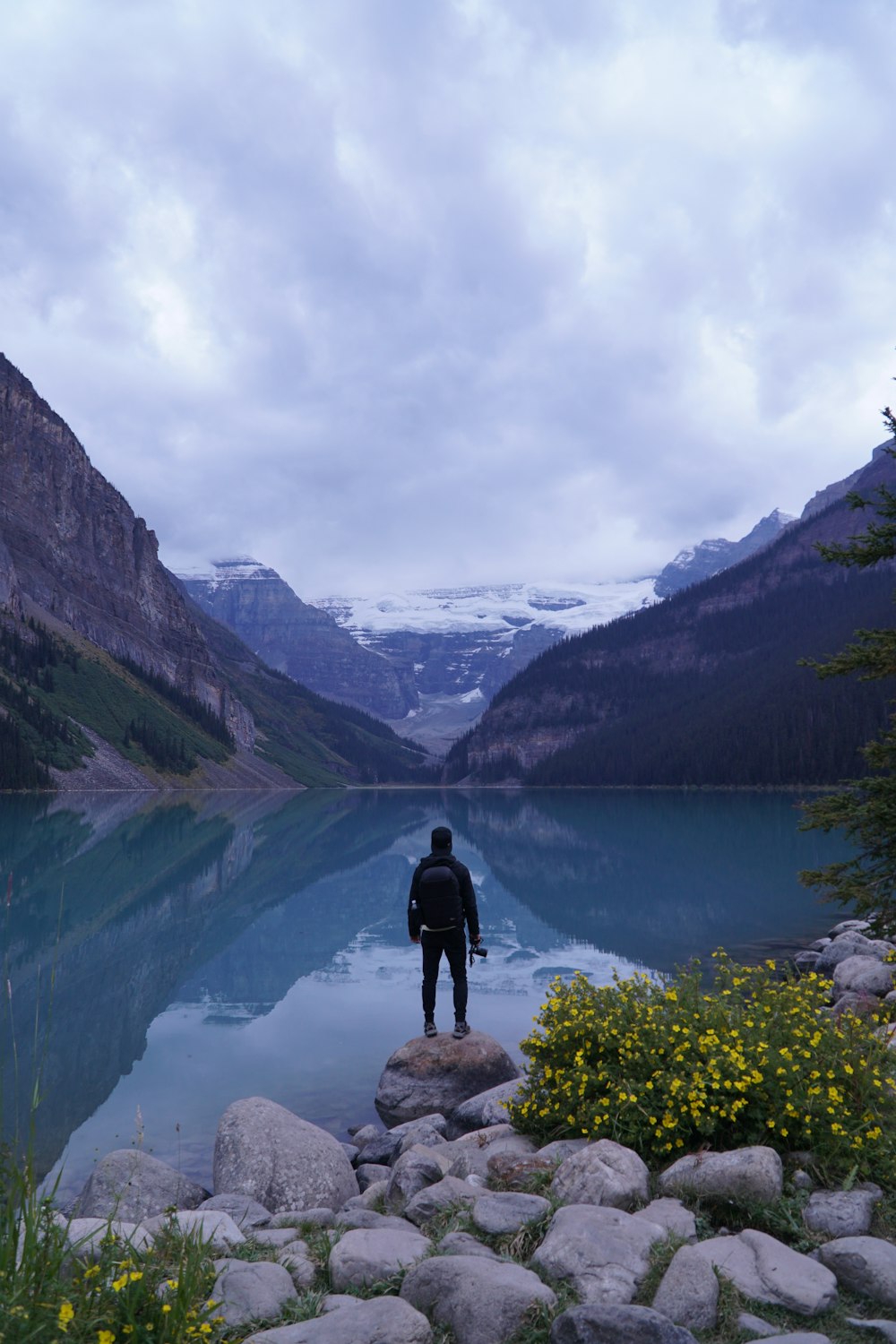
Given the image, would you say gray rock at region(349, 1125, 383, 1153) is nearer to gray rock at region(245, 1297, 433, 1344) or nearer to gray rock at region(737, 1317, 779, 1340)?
gray rock at region(245, 1297, 433, 1344)

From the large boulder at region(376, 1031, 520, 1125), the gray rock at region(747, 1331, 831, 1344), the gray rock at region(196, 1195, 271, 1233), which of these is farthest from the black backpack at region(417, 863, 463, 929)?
the gray rock at region(747, 1331, 831, 1344)

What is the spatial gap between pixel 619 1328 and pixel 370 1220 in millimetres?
3510

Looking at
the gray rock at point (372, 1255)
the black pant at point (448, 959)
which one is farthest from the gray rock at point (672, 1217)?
the black pant at point (448, 959)

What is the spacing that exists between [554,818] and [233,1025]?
8481 cm

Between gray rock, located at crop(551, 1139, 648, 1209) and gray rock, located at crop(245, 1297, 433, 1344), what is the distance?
7.28 feet

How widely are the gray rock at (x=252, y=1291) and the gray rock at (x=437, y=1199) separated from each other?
1.67 metres

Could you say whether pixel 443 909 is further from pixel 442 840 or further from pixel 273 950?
pixel 273 950

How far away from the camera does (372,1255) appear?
6477 millimetres

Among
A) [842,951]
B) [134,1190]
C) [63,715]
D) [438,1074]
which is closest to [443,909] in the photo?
[438,1074]

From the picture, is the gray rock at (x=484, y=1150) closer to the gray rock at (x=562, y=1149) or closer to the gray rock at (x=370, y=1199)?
the gray rock at (x=562, y=1149)

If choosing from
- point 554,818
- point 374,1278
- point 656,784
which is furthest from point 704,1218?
point 656,784

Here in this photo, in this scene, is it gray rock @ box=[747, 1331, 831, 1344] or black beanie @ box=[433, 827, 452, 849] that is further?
black beanie @ box=[433, 827, 452, 849]

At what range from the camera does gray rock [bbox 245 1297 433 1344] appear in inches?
205

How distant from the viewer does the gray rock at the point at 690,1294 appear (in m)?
5.57
